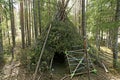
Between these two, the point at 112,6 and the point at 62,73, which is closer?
the point at 62,73

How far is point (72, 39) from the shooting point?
8766 mm

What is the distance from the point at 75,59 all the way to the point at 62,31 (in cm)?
194

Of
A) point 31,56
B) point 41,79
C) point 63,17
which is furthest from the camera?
point 63,17

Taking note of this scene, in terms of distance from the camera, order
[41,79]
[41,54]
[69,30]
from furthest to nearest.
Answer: [69,30], [41,54], [41,79]

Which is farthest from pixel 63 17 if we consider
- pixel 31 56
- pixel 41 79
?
pixel 41 79

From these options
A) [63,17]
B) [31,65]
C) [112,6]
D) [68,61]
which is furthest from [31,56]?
[112,6]

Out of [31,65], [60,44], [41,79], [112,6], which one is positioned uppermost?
[112,6]

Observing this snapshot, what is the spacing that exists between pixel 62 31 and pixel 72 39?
0.80 meters

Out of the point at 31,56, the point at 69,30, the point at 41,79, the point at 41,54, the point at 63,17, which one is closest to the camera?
the point at 41,79

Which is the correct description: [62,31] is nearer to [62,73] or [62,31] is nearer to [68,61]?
[68,61]

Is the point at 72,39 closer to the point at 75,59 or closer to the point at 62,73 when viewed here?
the point at 75,59

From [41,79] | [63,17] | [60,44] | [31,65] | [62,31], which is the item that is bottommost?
[41,79]

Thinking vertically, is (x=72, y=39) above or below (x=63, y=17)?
below

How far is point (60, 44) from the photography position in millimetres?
8250
